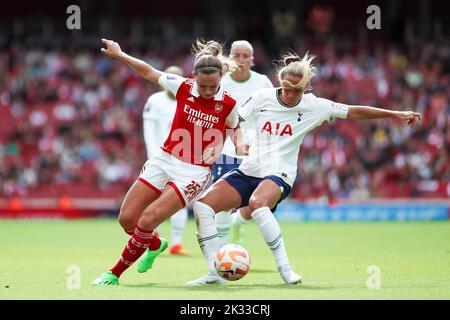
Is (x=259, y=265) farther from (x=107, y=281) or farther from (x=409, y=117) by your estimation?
(x=409, y=117)

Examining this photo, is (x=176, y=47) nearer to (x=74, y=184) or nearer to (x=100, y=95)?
(x=100, y=95)

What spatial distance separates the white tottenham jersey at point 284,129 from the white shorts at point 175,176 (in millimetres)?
645

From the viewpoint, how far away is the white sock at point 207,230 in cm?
877

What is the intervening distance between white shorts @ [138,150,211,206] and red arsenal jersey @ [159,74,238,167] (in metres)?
0.07

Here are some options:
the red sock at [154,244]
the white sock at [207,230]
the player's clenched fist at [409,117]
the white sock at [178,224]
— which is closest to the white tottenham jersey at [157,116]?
the white sock at [178,224]

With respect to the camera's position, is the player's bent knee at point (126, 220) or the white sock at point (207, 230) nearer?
the white sock at point (207, 230)

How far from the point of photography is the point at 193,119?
873 centimetres

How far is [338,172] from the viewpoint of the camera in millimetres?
24953

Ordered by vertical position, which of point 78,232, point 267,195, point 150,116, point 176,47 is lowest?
point 78,232

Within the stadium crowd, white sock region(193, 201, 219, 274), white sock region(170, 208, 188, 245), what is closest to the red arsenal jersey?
white sock region(193, 201, 219, 274)

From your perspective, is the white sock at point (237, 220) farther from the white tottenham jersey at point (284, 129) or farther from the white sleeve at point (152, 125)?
the white tottenham jersey at point (284, 129)

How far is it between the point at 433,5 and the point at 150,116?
22.4m
